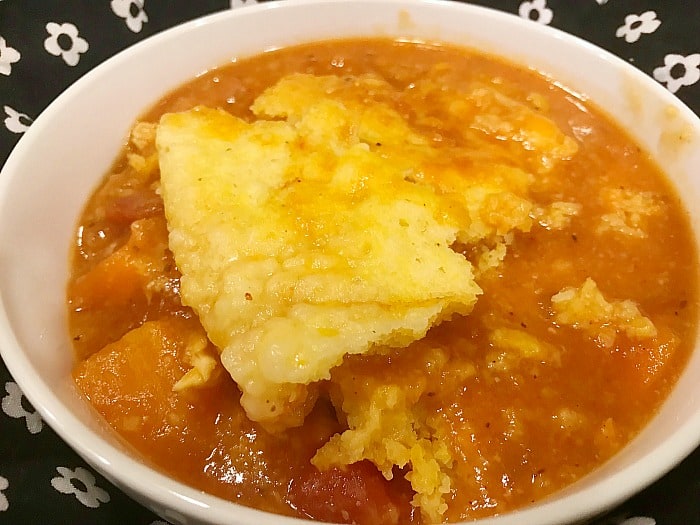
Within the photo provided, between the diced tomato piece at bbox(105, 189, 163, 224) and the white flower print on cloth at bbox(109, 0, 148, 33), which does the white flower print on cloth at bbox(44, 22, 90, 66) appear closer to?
the white flower print on cloth at bbox(109, 0, 148, 33)

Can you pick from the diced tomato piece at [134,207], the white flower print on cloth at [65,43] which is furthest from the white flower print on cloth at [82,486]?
the white flower print on cloth at [65,43]

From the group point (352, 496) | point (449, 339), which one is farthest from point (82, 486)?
point (449, 339)

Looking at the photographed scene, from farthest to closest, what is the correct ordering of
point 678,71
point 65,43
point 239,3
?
point 239,3, point 678,71, point 65,43

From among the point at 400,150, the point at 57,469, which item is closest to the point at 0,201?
the point at 57,469

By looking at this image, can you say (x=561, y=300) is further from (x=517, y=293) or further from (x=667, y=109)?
(x=667, y=109)

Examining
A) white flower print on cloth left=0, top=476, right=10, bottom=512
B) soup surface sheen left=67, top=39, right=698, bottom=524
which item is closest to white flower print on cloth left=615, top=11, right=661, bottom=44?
soup surface sheen left=67, top=39, right=698, bottom=524

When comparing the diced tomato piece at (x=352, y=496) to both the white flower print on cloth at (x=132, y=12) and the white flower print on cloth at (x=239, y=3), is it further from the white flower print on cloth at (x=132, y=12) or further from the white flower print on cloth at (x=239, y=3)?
the white flower print on cloth at (x=239, y=3)

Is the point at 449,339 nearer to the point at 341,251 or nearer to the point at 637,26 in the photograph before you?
the point at 341,251
